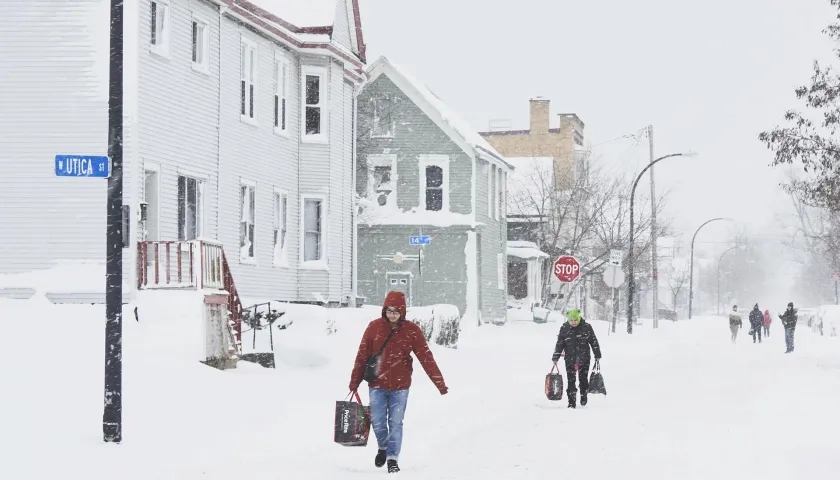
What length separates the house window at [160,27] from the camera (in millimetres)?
24109

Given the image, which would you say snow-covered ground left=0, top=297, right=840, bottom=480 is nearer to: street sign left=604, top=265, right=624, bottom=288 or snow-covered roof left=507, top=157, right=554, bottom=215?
street sign left=604, top=265, right=624, bottom=288

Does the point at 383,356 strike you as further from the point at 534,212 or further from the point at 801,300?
the point at 801,300

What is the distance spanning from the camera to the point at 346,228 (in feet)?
113

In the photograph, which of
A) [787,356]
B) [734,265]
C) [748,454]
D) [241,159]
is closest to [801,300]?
[734,265]

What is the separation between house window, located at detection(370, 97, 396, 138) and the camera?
152ft

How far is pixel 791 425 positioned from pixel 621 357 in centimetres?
1972

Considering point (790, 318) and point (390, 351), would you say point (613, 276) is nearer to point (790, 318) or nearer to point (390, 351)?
point (790, 318)

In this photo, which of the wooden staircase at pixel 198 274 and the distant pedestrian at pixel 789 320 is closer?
the wooden staircase at pixel 198 274

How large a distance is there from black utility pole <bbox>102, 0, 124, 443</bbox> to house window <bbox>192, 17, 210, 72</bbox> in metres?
13.6

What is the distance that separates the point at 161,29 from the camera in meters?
24.4

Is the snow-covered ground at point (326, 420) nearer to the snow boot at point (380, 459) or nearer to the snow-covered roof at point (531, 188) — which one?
the snow boot at point (380, 459)

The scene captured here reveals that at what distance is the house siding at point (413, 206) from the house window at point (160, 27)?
71.8 ft

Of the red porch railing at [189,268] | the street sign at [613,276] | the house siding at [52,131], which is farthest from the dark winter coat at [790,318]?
the house siding at [52,131]

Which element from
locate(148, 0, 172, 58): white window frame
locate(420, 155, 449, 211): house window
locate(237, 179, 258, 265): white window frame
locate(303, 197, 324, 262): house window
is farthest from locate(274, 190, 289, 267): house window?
locate(420, 155, 449, 211): house window
